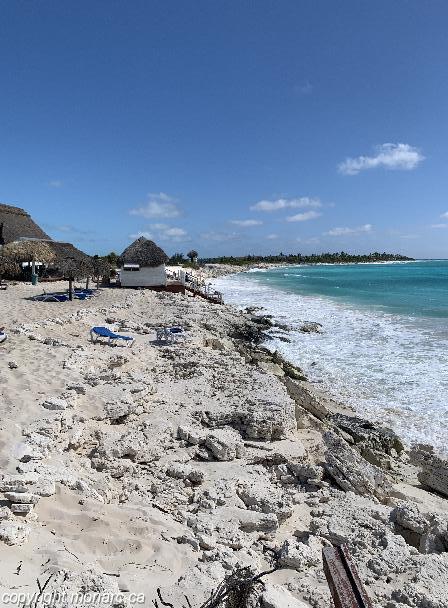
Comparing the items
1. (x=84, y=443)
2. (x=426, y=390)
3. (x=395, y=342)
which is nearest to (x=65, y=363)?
(x=84, y=443)

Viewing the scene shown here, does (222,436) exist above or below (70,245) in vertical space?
below

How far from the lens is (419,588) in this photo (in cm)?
395

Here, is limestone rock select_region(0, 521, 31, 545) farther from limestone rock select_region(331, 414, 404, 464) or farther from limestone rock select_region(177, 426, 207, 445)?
limestone rock select_region(331, 414, 404, 464)

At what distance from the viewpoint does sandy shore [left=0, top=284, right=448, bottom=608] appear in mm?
3617

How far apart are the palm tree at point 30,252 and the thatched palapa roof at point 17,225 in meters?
2.48

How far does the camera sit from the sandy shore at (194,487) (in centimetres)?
362

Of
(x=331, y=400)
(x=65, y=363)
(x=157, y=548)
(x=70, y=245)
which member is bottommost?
(x=331, y=400)

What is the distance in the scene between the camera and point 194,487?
532 cm

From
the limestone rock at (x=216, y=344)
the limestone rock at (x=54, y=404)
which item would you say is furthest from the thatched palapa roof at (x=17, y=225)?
the limestone rock at (x=54, y=404)

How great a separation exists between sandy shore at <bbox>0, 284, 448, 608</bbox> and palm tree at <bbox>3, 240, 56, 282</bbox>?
60.2 ft

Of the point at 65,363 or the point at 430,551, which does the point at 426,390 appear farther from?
the point at 65,363

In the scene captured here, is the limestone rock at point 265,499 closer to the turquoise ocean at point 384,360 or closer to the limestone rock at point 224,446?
the limestone rock at point 224,446

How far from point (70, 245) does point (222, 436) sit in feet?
92.7

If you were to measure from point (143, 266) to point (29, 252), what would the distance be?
7.37 m
